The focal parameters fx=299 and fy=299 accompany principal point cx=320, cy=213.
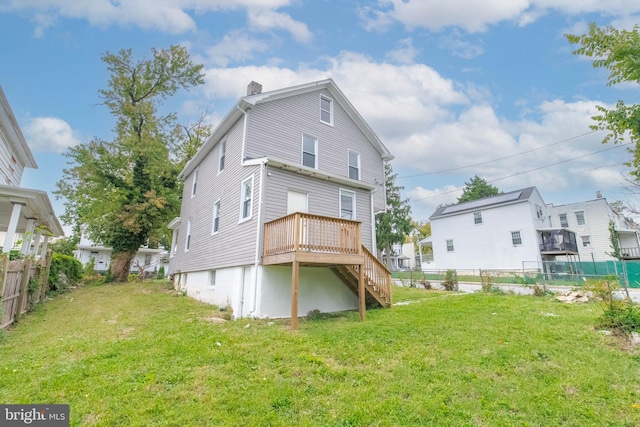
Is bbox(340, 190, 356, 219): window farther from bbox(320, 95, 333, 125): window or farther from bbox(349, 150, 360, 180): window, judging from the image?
bbox(320, 95, 333, 125): window

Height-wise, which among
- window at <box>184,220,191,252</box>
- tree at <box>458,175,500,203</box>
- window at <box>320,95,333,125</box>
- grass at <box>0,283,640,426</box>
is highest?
tree at <box>458,175,500,203</box>

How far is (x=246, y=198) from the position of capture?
10.3 m

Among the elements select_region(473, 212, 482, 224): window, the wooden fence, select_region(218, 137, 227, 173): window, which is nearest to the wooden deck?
select_region(218, 137, 227, 173): window

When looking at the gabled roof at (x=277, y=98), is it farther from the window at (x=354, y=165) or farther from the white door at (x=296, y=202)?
the white door at (x=296, y=202)

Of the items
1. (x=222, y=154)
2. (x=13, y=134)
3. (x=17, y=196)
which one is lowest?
(x=17, y=196)

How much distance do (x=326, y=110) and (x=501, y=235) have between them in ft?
65.8

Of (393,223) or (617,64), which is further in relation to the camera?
(393,223)

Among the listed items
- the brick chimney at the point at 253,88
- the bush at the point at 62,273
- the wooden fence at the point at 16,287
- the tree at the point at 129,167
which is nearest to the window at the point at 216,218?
the brick chimney at the point at 253,88

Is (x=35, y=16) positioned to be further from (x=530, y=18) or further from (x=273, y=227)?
(x=530, y=18)

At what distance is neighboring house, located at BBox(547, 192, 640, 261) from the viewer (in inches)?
1112

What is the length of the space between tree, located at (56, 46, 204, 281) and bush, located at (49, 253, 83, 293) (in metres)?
1.85

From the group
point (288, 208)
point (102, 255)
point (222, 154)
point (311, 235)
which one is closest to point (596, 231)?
point (288, 208)

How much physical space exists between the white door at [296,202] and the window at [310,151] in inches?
77.7

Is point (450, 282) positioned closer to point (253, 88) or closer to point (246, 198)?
point (246, 198)
